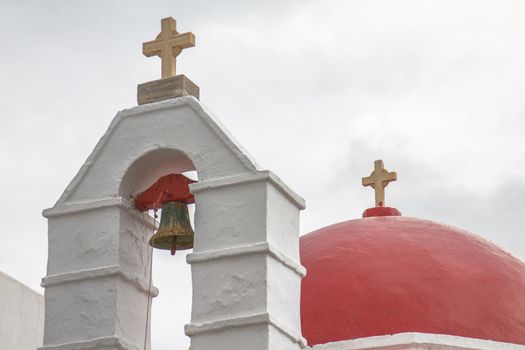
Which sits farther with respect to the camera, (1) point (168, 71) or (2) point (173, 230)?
(1) point (168, 71)

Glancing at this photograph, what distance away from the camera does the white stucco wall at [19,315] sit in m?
15.9

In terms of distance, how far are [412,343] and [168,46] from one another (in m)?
2.86

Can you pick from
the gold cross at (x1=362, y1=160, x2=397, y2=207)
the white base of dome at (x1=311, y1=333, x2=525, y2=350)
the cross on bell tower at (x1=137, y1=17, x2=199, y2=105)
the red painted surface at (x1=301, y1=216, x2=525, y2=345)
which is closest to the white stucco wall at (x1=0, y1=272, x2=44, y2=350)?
the red painted surface at (x1=301, y1=216, x2=525, y2=345)

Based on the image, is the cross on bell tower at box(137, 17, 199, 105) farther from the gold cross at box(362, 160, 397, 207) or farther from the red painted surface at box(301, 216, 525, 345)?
the gold cross at box(362, 160, 397, 207)

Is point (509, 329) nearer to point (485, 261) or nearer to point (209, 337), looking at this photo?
point (485, 261)

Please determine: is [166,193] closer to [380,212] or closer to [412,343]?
[412,343]

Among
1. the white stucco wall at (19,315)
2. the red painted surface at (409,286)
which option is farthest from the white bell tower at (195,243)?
the white stucco wall at (19,315)

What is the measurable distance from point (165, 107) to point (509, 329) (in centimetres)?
339

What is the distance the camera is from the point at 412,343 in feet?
42.8

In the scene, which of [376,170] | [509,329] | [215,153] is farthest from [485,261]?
[215,153]

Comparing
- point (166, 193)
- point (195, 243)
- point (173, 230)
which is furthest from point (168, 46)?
point (195, 243)

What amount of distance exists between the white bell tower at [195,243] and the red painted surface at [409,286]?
187 cm

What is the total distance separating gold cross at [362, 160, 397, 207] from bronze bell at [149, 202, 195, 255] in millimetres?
3964

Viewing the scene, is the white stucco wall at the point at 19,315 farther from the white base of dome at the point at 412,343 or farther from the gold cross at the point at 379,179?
the white base of dome at the point at 412,343
